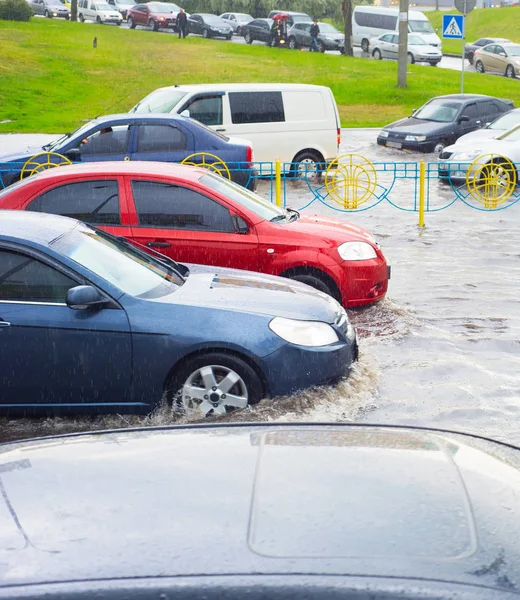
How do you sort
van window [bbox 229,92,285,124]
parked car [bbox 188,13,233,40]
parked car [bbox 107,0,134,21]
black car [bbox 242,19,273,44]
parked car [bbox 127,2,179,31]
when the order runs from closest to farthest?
van window [bbox 229,92,285,124] < black car [bbox 242,19,273,44] < parked car [bbox 188,13,233,40] < parked car [bbox 127,2,179,31] < parked car [bbox 107,0,134,21]

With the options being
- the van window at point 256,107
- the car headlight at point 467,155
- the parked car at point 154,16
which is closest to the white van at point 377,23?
the parked car at point 154,16

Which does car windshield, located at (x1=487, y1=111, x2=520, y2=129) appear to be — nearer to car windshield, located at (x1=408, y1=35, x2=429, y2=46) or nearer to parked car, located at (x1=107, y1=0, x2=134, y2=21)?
car windshield, located at (x1=408, y1=35, x2=429, y2=46)

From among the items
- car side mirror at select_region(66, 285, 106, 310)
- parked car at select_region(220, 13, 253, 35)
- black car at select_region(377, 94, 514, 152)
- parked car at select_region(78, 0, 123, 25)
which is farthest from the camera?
parked car at select_region(78, 0, 123, 25)

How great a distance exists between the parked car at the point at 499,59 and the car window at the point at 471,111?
71.1 feet

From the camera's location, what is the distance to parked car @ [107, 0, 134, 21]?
5838 centimetres

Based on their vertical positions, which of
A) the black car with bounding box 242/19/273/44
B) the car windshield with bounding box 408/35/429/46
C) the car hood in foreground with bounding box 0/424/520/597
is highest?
the black car with bounding box 242/19/273/44

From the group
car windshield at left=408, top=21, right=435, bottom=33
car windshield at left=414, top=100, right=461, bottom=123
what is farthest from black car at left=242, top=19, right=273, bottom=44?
car windshield at left=414, top=100, right=461, bottom=123

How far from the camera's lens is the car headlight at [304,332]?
634cm

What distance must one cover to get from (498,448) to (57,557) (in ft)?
5.34

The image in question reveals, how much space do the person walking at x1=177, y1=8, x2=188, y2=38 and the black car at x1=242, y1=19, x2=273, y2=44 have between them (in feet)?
11.1

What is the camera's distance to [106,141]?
14.8 metres

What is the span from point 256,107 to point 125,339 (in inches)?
507

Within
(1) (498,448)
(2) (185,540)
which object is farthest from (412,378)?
(2) (185,540)

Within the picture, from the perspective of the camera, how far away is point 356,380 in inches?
284
